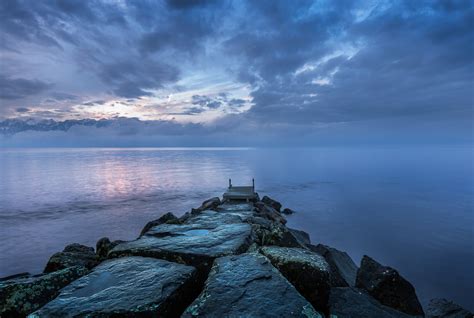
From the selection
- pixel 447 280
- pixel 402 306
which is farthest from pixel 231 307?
pixel 447 280

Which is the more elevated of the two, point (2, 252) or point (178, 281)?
point (178, 281)

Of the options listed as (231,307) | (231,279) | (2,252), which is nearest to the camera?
(231,307)

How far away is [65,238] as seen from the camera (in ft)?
69.2

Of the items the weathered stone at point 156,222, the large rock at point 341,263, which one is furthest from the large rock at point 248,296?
the weathered stone at point 156,222

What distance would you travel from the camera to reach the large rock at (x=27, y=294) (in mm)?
4463

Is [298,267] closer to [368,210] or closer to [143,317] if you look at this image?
[143,317]

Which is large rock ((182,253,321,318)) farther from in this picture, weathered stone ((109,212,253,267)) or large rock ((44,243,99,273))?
large rock ((44,243,99,273))

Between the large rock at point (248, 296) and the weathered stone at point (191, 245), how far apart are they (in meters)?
1.06

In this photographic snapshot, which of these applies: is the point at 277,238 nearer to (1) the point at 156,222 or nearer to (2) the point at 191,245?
(2) the point at 191,245

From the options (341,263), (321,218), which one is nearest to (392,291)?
(341,263)

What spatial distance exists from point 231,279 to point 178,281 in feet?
2.88

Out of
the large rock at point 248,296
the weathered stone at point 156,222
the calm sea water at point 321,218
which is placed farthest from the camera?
the calm sea water at point 321,218

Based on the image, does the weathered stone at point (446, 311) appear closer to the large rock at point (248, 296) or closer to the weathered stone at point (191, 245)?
the weathered stone at point (191, 245)

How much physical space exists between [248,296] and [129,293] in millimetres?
1853
